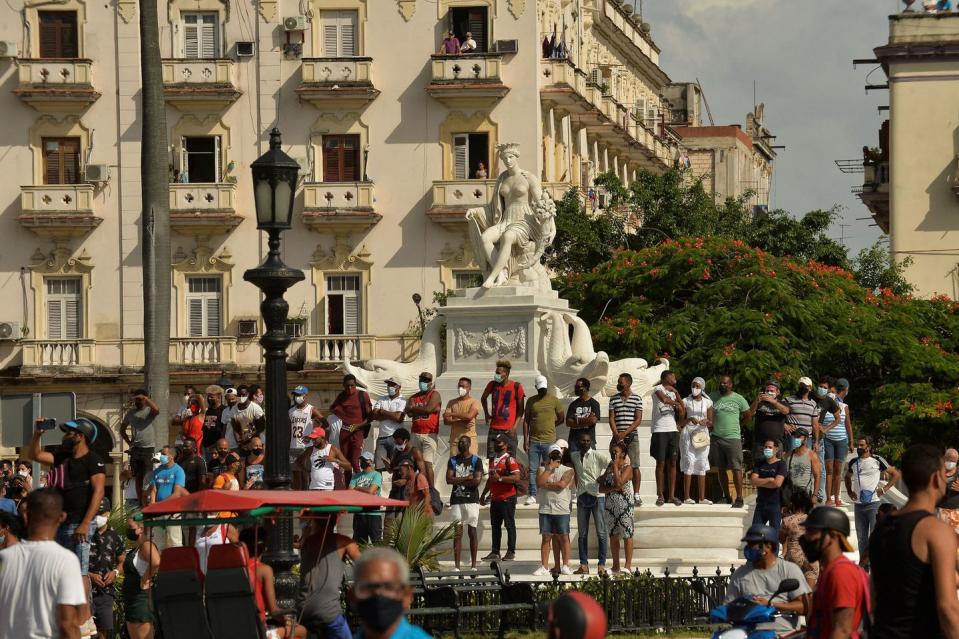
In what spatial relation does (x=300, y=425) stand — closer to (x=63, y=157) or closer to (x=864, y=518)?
(x=864, y=518)

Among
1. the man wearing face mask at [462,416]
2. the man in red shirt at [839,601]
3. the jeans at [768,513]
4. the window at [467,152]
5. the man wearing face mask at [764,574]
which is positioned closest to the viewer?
the man in red shirt at [839,601]

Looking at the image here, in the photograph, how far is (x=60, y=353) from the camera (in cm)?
5259

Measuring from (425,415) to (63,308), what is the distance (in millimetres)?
29849

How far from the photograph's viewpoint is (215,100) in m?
52.8

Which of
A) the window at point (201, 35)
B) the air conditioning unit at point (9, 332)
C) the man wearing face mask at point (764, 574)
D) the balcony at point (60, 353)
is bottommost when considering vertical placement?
the man wearing face mask at point (764, 574)

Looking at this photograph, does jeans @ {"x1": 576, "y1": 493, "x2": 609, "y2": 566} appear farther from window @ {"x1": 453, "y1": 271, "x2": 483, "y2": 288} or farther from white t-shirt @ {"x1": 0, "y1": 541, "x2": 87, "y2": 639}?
window @ {"x1": 453, "y1": 271, "x2": 483, "y2": 288}

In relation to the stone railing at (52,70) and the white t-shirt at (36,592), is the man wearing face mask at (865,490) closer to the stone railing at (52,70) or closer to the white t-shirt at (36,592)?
the white t-shirt at (36,592)

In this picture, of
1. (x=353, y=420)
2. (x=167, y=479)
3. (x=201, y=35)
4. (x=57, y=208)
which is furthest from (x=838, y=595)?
(x=201, y=35)

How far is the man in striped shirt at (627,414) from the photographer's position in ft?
76.7

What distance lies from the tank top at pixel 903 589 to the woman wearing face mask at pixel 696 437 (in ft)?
45.8

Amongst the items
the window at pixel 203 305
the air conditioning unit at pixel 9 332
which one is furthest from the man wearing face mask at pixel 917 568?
the air conditioning unit at pixel 9 332

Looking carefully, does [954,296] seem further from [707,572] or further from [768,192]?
[768,192]

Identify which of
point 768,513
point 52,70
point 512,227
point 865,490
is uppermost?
point 52,70

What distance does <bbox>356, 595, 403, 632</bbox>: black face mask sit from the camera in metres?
8.12
